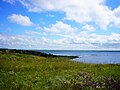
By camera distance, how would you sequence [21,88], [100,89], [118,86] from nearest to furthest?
[118,86], [100,89], [21,88]

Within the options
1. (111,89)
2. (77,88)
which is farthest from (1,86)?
(111,89)

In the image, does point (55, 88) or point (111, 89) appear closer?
point (111, 89)

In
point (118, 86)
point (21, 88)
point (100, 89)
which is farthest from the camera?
point (21, 88)

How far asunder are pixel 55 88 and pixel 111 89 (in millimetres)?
3842

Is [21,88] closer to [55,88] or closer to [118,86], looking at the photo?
[55,88]

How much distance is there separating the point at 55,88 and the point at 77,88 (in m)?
1.61

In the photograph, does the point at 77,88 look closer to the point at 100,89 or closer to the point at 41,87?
the point at 100,89

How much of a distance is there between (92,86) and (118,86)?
7.12ft

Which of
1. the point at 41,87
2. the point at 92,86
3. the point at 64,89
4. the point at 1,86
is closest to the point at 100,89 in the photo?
the point at 92,86

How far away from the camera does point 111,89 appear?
36.4 ft

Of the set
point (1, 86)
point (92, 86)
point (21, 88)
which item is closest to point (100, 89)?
point (92, 86)

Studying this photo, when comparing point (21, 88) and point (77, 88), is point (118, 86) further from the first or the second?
point (21, 88)

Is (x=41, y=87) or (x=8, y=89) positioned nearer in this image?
(x=8, y=89)

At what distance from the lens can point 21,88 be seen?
1324cm
